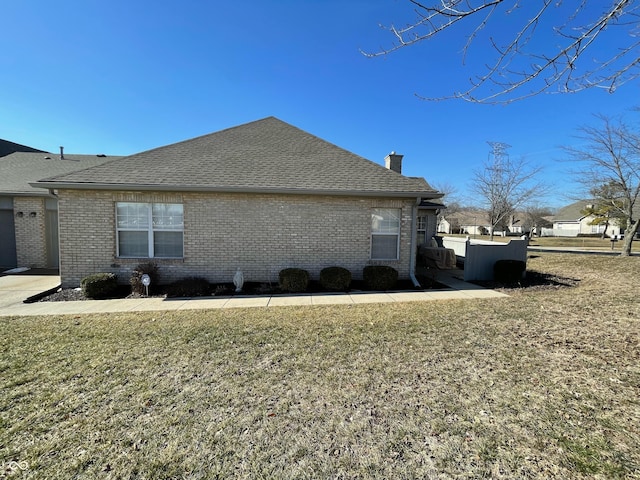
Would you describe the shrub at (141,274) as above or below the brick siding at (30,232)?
below

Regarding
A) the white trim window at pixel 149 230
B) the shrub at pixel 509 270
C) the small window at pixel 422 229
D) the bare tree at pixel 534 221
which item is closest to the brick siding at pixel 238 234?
the white trim window at pixel 149 230

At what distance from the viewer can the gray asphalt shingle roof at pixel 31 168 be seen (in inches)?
392

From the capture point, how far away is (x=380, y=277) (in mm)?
7867

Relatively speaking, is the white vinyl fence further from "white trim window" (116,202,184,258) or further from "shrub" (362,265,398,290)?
A: "white trim window" (116,202,184,258)

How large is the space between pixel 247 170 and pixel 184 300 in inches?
164

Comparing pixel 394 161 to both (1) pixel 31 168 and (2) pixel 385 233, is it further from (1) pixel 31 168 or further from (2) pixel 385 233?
(1) pixel 31 168

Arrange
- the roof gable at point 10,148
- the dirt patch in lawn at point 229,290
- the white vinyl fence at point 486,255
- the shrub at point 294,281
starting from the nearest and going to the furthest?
the dirt patch in lawn at point 229,290
the shrub at point 294,281
the white vinyl fence at point 486,255
the roof gable at point 10,148

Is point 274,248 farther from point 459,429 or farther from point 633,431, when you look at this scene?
point 633,431

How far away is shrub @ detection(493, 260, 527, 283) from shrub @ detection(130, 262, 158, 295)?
11.0 metres

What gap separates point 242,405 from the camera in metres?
2.79

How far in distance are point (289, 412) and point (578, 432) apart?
2.73 m

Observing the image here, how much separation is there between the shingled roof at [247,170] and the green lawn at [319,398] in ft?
12.5

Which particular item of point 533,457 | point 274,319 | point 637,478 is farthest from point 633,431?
point 274,319

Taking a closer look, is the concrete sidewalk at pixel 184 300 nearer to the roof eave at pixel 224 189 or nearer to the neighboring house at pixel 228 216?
the neighboring house at pixel 228 216
